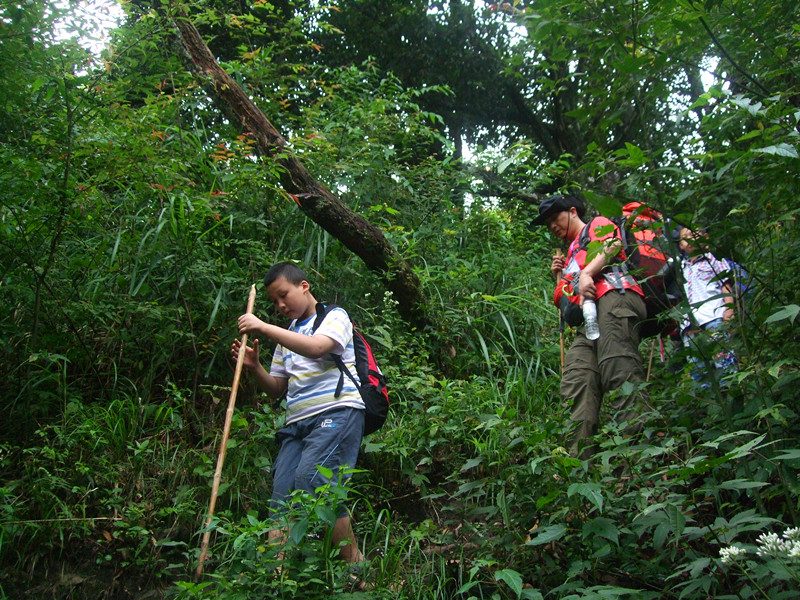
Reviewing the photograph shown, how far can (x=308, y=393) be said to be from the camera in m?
3.48

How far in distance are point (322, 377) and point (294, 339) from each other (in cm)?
28

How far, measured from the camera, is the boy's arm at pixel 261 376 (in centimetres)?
362

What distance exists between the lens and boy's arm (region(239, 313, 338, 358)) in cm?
334

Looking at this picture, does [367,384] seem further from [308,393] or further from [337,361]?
[308,393]

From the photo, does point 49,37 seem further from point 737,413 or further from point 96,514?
point 737,413

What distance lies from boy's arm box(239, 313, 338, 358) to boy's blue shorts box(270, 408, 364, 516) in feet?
1.05

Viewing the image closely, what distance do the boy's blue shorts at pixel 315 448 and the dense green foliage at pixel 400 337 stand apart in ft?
0.58

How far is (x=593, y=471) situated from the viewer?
9.49 ft

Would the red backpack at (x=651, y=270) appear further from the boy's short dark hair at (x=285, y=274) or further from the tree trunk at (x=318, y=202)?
the tree trunk at (x=318, y=202)

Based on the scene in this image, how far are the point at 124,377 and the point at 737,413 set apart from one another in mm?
3752

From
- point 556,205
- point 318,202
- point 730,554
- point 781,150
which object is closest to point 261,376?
point 318,202

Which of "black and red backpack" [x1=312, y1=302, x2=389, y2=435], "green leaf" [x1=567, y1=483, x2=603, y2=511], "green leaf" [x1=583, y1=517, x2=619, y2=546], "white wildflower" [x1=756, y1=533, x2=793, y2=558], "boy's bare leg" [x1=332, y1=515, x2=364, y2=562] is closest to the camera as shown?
"white wildflower" [x1=756, y1=533, x2=793, y2=558]

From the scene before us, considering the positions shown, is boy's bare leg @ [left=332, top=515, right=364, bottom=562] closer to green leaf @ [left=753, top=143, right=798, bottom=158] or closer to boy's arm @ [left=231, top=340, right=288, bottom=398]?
boy's arm @ [left=231, top=340, right=288, bottom=398]

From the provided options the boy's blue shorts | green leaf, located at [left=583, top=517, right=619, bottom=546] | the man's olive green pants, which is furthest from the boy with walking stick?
the man's olive green pants
